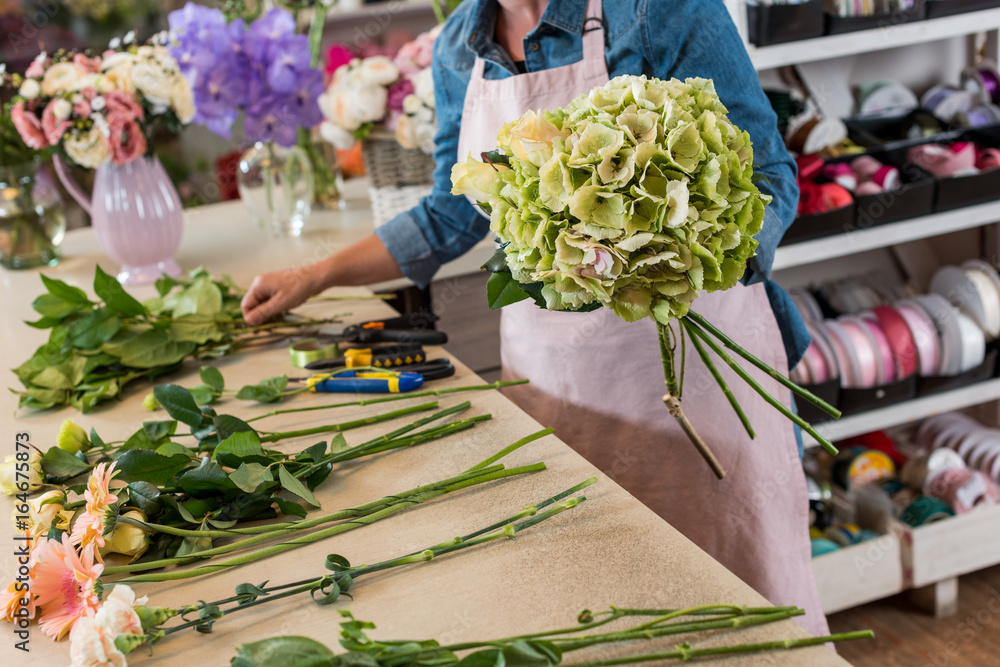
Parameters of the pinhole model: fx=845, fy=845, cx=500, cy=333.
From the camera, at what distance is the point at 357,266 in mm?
1267

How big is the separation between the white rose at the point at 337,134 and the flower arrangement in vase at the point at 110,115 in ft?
1.15

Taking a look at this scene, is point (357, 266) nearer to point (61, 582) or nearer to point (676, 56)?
point (676, 56)

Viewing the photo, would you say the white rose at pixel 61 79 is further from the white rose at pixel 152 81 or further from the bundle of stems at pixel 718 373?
the bundle of stems at pixel 718 373

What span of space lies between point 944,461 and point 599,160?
5.49 ft

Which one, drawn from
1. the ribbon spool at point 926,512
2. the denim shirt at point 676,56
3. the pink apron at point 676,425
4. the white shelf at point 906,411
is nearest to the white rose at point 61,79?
the denim shirt at point 676,56

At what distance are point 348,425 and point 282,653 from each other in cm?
42

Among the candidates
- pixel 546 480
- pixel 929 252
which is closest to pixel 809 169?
pixel 929 252

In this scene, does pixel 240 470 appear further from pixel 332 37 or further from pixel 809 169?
pixel 332 37

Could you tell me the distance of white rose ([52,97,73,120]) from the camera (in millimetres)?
1418

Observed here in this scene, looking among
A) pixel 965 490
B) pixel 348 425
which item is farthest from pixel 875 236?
pixel 348 425

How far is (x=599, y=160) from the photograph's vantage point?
0.65 metres

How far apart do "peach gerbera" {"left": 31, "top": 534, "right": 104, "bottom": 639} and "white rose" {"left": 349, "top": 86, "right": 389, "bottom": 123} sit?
1.24 metres

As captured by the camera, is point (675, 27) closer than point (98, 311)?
Yes

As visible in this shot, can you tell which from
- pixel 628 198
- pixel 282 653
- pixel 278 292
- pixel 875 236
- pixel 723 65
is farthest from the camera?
pixel 875 236
